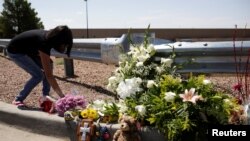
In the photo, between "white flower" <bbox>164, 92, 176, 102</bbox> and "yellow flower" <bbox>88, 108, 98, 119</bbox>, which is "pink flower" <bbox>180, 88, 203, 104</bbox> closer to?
"white flower" <bbox>164, 92, 176, 102</bbox>

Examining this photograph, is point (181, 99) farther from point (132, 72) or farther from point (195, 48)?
point (195, 48)

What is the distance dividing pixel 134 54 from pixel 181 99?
38.0 inches

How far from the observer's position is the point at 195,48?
5223 millimetres

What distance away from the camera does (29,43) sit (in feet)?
18.3

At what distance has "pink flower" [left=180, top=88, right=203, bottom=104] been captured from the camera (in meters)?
3.39

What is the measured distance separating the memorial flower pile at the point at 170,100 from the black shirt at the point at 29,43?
1591mm

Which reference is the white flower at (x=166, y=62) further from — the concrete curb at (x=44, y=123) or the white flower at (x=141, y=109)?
the concrete curb at (x=44, y=123)

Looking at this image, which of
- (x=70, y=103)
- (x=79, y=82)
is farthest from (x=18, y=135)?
(x=79, y=82)

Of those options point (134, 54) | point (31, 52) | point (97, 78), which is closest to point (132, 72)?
point (134, 54)

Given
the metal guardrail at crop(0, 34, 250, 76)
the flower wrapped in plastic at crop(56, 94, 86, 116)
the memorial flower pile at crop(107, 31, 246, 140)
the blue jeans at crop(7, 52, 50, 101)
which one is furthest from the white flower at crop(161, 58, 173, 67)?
the blue jeans at crop(7, 52, 50, 101)

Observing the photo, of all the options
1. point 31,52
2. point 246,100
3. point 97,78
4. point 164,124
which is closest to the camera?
point 164,124

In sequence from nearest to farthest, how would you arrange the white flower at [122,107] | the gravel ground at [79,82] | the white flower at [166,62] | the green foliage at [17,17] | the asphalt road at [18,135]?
the white flower at [122,107], the white flower at [166,62], the asphalt road at [18,135], the gravel ground at [79,82], the green foliage at [17,17]

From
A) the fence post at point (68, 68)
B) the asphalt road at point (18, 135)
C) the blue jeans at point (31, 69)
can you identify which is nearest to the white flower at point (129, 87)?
the asphalt road at point (18, 135)

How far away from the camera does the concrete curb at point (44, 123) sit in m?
3.72
